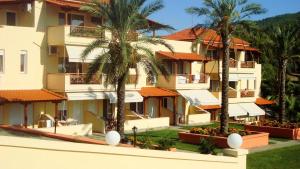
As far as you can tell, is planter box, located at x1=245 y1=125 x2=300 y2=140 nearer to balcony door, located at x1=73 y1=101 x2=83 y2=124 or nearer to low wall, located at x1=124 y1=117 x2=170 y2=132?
low wall, located at x1=124 y1=117 x2=170 y2=132

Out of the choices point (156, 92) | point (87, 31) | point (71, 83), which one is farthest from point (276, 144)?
point (71, 83)

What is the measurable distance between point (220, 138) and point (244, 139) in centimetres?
150

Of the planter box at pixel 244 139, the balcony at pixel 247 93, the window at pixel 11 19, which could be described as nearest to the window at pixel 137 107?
the planter box at pixel 244 139

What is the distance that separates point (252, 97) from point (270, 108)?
7080 millimetres

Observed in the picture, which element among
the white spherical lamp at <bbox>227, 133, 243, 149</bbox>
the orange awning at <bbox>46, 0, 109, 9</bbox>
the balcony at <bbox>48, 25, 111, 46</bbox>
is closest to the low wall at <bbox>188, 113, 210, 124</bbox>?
the balcony at <bbox>48, 25, 111, 46</bbox>

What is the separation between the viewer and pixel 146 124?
3838 centimetres

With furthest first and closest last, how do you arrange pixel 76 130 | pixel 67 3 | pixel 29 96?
pixel 67 3 → pixel 76 130 → pixel 29 96

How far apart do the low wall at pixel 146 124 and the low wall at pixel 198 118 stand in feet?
13.2

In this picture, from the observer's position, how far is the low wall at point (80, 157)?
10523mm

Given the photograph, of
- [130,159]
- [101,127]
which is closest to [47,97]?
[101,127]

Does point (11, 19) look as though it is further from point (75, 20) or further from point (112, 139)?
point (112, 139)

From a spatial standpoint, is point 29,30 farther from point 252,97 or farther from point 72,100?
point 252,97

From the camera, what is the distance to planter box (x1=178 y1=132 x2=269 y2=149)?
100ft

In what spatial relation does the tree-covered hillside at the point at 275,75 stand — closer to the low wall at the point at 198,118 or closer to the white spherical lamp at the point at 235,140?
the low wall at the point at 198,118
